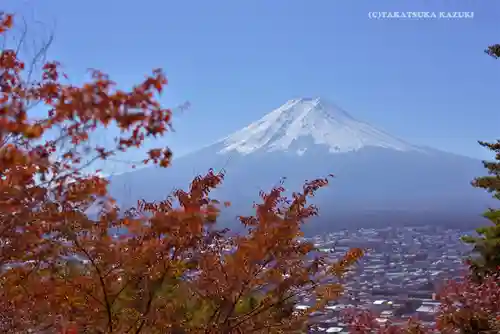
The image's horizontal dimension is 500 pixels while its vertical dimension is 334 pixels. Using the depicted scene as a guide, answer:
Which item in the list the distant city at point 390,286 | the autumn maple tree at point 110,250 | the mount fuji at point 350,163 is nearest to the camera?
the autumn maple tree at point 110,250

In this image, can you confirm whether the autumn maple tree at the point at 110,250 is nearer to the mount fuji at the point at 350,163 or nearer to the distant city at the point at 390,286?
the distant city at the point at 390,286

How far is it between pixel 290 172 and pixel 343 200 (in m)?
18.8

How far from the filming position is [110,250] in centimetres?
244

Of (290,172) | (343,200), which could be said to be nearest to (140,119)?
(343,200)

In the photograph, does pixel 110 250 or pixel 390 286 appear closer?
pixel 110 250

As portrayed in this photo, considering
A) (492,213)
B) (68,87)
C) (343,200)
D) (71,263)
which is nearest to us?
(68,87)

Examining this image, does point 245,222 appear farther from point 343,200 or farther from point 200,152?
point 343,200

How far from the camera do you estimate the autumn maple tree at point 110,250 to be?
232 centimetres

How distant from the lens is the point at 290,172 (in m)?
152

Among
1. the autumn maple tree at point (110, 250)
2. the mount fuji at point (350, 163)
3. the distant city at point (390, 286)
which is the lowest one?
the distant city at point (390, 286)

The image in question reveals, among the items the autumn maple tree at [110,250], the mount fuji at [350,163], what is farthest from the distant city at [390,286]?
the mount fuji at [350,163]

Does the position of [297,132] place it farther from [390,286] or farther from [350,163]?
[390,286]

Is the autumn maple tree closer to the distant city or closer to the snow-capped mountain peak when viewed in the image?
the distant city

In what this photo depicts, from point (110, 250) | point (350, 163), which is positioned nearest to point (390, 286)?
point (110, 250)
